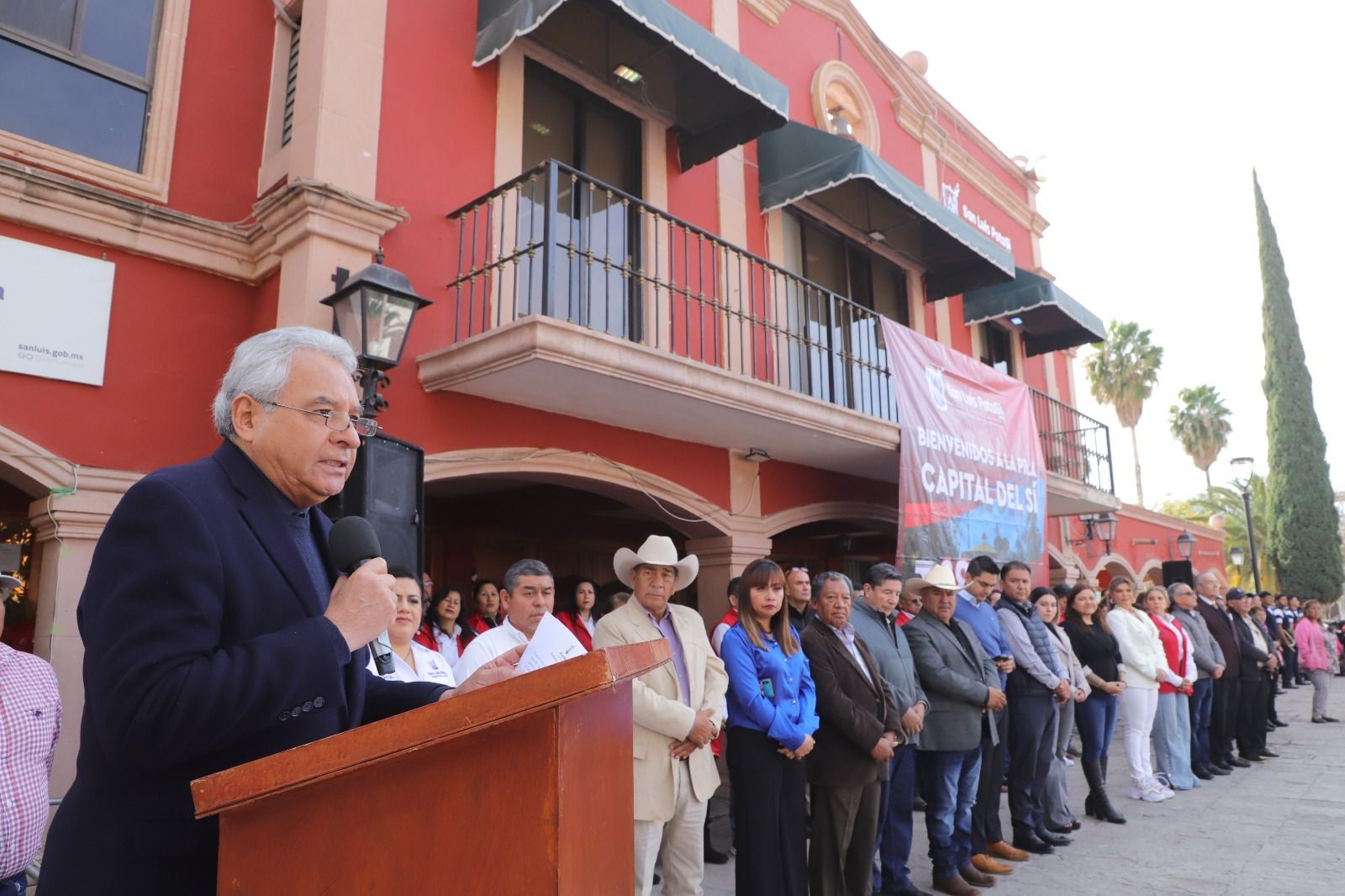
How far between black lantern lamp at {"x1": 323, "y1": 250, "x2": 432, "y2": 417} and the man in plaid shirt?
7.17ft

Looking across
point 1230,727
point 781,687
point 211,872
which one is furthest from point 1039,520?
point 211,872

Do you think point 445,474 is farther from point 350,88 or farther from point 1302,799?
point 1302,799

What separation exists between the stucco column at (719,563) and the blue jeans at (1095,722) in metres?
3.15

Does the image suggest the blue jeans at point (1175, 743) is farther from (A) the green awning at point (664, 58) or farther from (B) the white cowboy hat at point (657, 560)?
(A) the green awning at point (664, 58)

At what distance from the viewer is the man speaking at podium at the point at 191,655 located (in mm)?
1295

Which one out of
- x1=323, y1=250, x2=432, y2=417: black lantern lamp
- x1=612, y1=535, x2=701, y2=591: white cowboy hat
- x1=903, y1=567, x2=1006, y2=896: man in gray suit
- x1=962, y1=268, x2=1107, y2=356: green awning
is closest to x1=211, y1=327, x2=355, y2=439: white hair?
x1=612, y1=535, x2=701, y2=591: white cowboy hat

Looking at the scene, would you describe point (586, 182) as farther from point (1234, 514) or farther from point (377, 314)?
point (1234, 514)

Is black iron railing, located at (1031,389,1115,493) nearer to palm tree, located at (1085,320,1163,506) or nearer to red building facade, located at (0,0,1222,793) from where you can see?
red building facade, located at (0,0,1222,793)

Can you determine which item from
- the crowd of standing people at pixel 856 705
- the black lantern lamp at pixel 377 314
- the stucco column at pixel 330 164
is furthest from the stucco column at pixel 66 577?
the crowd of standing people at pixel 856 705

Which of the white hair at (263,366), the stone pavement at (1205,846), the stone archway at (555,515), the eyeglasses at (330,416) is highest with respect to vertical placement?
the stone archway at (555,515)

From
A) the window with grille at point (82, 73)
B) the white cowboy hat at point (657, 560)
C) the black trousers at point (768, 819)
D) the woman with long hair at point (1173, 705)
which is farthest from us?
the woman with long hair at point (1173, 705)

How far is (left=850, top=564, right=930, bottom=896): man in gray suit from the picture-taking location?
5102 millimetres

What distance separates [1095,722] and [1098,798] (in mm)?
585

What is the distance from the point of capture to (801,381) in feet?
29.8
